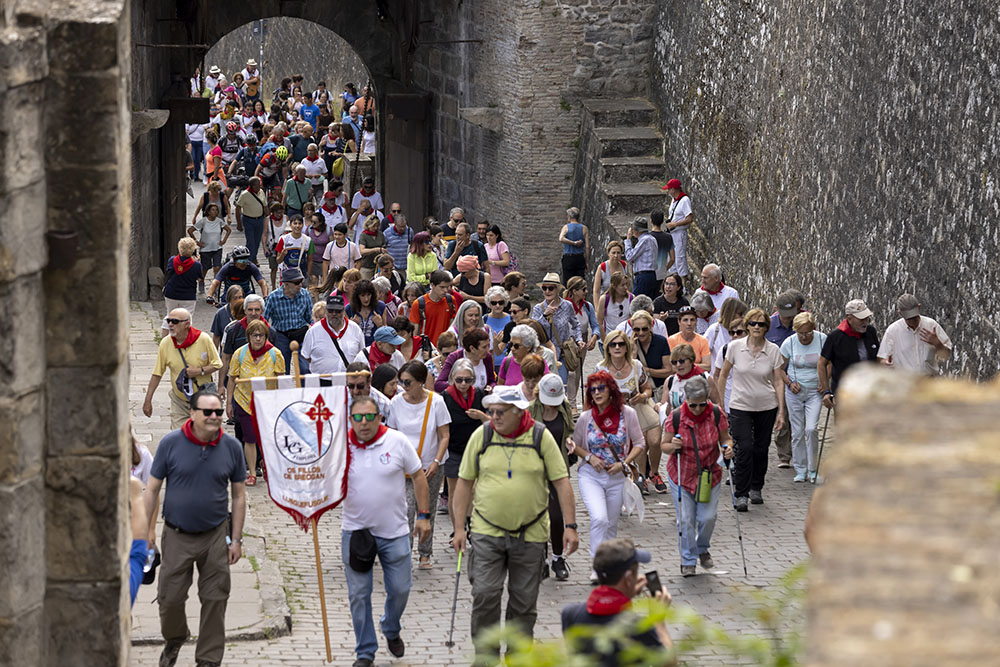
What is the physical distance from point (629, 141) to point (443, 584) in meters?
11.2

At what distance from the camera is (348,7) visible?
82.9 ft

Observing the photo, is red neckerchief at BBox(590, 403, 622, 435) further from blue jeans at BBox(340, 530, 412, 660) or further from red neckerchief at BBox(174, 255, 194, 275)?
red neckerchief at BBox(174, 255, 194, 275)

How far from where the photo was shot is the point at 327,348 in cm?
1192

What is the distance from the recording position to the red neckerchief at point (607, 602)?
233 inches

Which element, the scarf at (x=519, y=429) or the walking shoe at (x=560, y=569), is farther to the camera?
the walking shoe at (x=560, y=569)

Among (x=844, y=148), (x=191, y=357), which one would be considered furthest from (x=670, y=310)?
(x=191, y=357)

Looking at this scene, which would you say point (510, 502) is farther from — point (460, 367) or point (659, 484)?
point (659, 484)

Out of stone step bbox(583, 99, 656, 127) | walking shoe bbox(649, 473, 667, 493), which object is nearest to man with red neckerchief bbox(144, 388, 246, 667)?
walking shoe bbox(649, 473, 667, 493)

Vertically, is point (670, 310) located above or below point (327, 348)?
above

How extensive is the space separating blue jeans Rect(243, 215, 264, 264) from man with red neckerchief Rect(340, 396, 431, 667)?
46.9ft

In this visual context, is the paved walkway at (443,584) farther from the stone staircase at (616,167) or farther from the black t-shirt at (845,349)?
the stone staircase at (616,167)

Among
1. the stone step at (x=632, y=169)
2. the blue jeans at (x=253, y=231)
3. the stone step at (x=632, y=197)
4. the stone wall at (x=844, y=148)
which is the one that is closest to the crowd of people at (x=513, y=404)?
the stone wall at (x=844, y=148)

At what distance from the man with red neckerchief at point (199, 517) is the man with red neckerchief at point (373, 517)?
59cm

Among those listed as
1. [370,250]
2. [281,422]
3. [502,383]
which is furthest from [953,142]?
[370,250]
